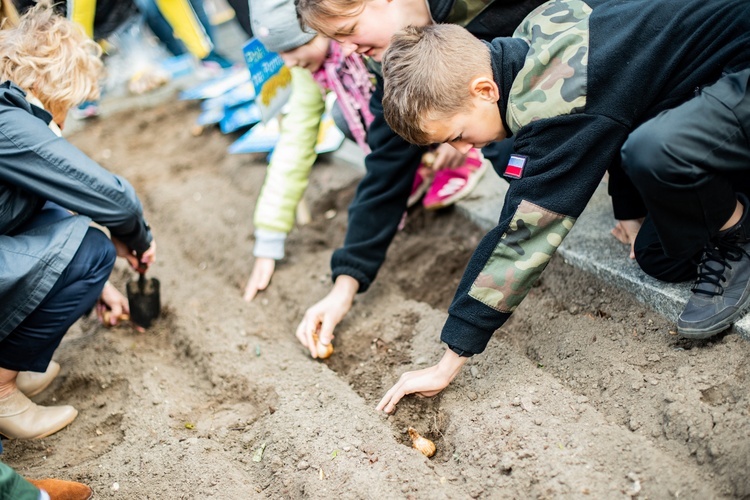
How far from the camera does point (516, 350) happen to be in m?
1.92

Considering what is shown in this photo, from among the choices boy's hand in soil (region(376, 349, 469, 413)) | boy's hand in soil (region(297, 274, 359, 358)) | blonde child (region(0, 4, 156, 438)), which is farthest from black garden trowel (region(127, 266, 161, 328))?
boy's hand in soil (region(376, 349, 469, 413))

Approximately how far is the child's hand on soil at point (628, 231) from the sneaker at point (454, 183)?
68cm

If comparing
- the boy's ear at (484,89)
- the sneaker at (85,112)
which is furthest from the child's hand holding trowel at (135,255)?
the sneaker at (85,112)

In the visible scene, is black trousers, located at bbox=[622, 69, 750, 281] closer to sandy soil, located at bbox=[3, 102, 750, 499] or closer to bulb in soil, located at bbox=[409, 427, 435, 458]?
sandy soil, located at bbox=[3, 102, 750, 499]

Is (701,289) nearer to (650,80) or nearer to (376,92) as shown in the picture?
(650,80)

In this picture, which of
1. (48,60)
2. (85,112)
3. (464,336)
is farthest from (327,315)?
(85,112)

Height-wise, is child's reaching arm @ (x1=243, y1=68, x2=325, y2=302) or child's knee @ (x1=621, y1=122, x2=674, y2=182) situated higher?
child's knee @ (x1=621, y1=122, x2=674, y2=182)

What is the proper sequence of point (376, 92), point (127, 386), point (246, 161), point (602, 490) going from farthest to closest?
Answer: point (246, 161) < point (376, 92) < point (127, 386) < point (602, 490)

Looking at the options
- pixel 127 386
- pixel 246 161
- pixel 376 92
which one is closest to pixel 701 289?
pixel 376 92

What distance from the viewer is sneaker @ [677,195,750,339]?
62.9 inches

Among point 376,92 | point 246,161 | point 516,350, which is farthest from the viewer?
point 246,161

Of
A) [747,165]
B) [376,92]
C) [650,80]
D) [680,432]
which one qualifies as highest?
[650,80]

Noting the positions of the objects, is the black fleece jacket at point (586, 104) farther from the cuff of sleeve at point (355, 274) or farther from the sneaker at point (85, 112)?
the sneaker at point (85, 112)

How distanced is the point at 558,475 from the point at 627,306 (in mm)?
611
